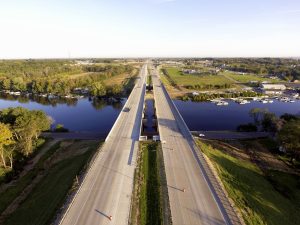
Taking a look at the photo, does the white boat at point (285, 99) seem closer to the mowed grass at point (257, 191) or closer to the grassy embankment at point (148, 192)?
the mowed grass at point (257, 191)

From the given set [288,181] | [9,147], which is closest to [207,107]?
[288,181]

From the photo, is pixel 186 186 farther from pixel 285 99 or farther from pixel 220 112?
pixel 285 99

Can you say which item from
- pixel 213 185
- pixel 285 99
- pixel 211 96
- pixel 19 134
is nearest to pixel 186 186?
pixel 213 185

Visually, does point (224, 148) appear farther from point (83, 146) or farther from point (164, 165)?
point (83, 146)

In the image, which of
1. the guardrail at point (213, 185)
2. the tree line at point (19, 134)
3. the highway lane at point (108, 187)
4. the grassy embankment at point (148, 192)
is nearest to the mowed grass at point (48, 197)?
the highway lane at point (108, 187)

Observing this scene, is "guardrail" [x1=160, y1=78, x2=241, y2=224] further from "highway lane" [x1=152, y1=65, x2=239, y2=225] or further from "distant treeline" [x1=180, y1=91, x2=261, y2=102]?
"distant treeline" [x1=180, y1=91, x2=261, y2=102]

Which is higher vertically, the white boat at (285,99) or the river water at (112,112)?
the white boat at (285,99)

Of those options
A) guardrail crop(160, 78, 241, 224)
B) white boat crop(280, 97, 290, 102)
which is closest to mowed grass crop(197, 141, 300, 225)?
guardrail crop(160, 78, 241, 224)
